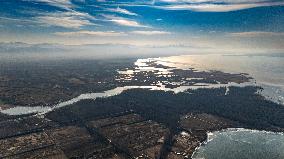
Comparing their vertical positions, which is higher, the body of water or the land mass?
the land mass

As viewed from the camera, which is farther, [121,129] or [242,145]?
[121,129]

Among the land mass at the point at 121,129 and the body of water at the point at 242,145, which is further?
the land mass at the point at 121,129

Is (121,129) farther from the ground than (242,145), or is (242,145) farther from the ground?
(121,129)

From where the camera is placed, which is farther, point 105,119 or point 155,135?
point 105,119

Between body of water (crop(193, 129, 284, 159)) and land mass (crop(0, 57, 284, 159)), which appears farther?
land mass (crop(0, 57, 284, 159))

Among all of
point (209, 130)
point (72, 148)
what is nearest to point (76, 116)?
point (72, 148)

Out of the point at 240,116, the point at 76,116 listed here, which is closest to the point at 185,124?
the point at 240,116

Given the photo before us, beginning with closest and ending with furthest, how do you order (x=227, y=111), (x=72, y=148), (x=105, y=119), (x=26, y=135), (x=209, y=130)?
(x=72, y=148) < (x=26, y=135) < (x=209, y=130) < (x=105, y=119) < (x=227, y=111)

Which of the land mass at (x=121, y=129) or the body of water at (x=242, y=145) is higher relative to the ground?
the land mass at (x=121, y=129)

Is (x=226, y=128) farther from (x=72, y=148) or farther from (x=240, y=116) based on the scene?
(x=72, y=148)

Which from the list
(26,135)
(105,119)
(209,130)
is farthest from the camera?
(105,119)

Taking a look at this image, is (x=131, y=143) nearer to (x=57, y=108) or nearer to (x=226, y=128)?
(x=226, y=128)
